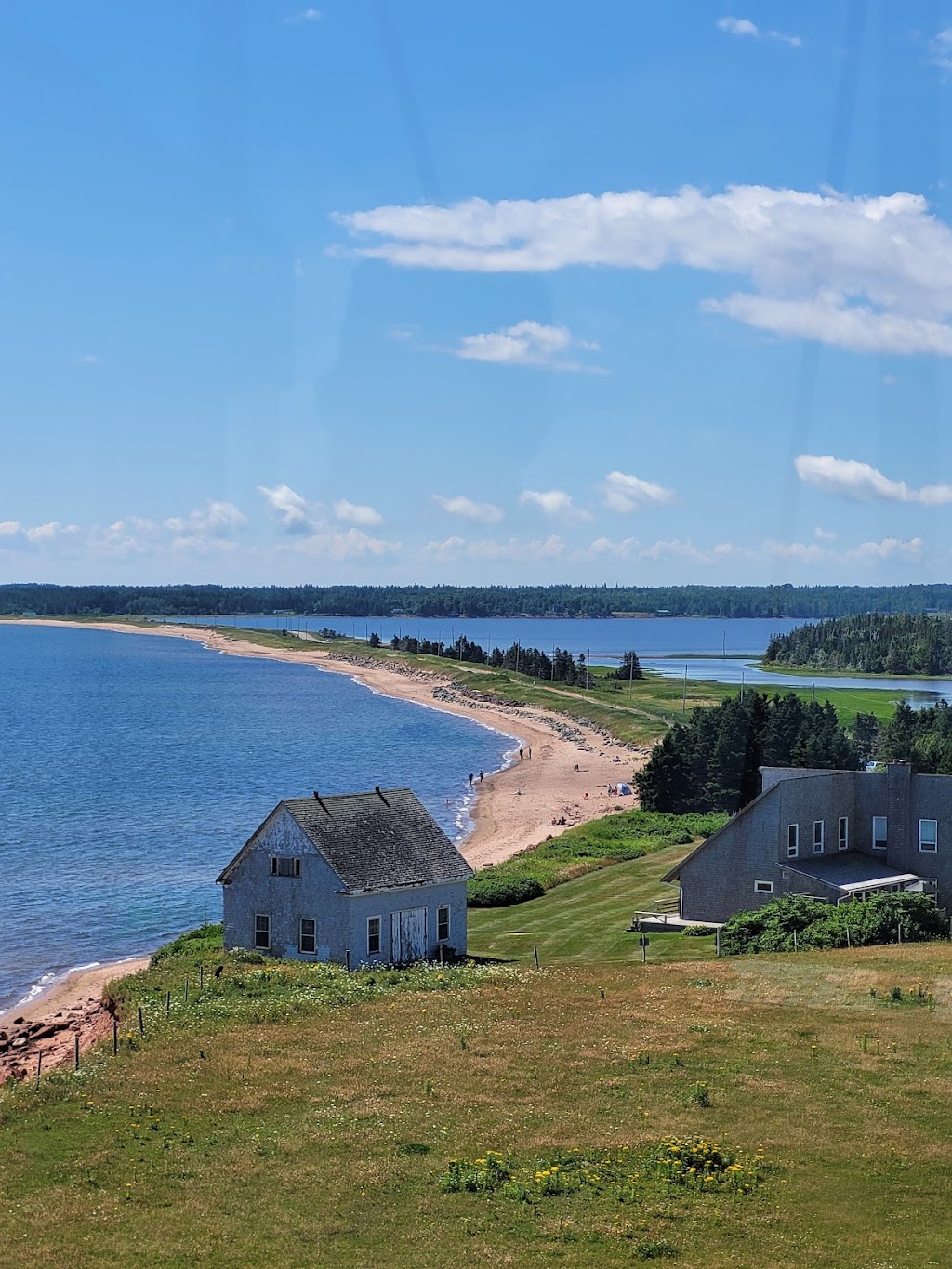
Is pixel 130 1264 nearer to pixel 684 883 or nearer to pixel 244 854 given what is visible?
pixel 244 854

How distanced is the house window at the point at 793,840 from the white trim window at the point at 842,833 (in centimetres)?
250

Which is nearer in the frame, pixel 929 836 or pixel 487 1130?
pixel 487 1130

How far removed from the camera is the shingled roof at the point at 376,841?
43.1 meters

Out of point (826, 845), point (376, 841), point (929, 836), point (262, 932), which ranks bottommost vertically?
point (262, 932)

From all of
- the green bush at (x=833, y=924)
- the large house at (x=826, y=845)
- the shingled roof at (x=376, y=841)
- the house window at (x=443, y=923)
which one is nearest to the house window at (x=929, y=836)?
the large house at (x=826, y=845)

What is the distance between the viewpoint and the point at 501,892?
5988 centimetres

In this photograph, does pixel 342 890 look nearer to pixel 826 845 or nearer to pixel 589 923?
pixel 589 923

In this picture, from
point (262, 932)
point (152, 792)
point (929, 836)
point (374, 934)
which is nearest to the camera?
point (374, 934)

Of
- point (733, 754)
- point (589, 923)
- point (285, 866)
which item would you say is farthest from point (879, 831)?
point (733, 754)

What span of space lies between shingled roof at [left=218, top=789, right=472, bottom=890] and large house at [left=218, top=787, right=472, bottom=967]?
4 centimetres

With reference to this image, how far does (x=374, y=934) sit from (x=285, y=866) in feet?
11.4

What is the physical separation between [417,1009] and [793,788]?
19.3 metres

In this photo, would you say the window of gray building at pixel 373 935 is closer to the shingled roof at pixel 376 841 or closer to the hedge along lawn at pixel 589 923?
the shingled roof at pixel 376 841

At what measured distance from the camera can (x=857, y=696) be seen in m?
196
